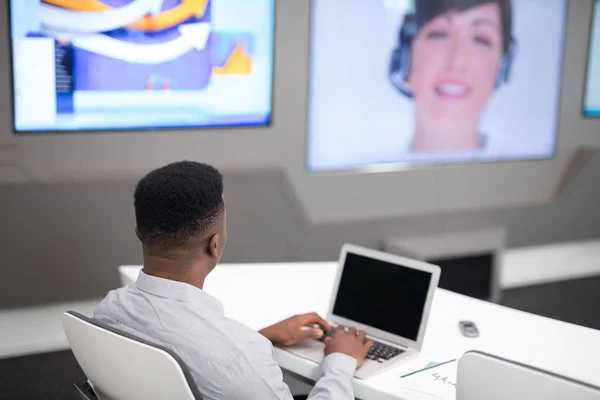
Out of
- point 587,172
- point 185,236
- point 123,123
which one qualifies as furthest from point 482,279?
point 185,236

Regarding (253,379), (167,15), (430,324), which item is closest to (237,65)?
(167,15)

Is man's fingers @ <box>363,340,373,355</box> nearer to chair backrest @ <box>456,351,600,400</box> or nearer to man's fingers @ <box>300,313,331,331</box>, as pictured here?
man's fingers @ <box>300,313,331,331</box>

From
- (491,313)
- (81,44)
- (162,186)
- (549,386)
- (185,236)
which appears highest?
(81,44)

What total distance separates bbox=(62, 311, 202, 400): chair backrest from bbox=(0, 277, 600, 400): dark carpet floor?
173 cm

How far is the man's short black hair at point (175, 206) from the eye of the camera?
1.69 meters

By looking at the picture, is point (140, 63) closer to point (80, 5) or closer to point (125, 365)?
point (80, 5)

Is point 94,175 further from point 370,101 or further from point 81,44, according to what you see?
point 370,101

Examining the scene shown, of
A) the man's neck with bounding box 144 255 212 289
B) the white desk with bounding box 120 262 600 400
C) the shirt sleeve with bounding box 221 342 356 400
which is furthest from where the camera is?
the white desk with bounding box 120 262 600 400

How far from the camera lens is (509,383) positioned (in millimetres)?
1471

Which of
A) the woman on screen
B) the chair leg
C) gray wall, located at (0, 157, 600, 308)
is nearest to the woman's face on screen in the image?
the woman on screen

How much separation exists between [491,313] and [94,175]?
2159 millimetres

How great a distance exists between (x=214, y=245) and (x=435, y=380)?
70cm

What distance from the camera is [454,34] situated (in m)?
4.76

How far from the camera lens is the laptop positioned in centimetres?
214
